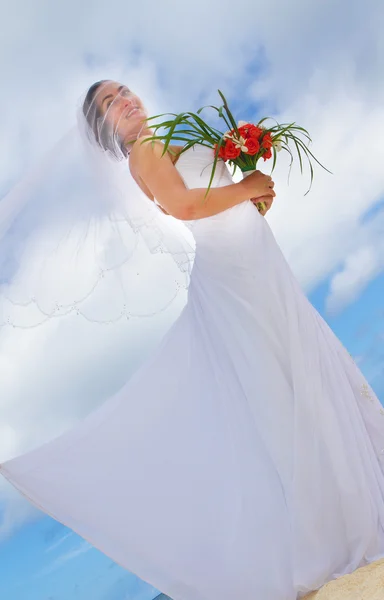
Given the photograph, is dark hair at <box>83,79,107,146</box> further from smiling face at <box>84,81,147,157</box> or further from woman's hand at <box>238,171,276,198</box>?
woman's hand at <box>238,171,276,198</box>

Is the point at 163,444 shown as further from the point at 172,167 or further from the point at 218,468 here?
the point at 172,167

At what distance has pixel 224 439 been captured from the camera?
3.00 meters

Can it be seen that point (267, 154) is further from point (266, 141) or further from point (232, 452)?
point (232, 452)

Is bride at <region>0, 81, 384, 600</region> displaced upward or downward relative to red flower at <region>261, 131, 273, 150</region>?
downward

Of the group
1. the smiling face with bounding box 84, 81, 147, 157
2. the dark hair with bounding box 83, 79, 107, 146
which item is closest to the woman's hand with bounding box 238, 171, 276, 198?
the smiling face with bounding box 84, 81, 147, 157

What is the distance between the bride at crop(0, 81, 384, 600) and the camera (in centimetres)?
260

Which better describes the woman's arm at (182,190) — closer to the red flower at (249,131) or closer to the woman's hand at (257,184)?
the woman's hand at (257,184)

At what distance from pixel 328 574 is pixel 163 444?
987 mm

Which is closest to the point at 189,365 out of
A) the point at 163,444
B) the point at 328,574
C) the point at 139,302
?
the point at 163,444

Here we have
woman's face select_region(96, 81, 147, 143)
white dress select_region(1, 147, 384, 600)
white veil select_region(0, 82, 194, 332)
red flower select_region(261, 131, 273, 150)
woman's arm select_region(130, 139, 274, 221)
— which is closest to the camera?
white dress select_region(1, 147, 384, 600)

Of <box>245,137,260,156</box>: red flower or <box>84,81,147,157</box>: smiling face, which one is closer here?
<box>245,137,260,156</box>: red flower

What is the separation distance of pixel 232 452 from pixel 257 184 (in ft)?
3.85

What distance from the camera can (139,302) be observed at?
3781mm

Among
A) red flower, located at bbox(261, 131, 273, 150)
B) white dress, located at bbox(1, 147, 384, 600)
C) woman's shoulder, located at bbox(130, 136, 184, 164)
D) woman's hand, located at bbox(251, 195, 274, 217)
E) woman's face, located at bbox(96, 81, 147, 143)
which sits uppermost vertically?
woman's face, located at bbox(96, 81, 147, 143)
